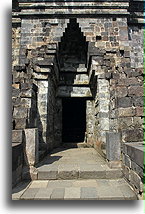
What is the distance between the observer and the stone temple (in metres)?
5.90

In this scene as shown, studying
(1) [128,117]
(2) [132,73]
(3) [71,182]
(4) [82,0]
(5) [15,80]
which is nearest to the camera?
(3) [71,182]

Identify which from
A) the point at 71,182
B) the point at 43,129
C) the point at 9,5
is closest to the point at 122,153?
the point at 71,182

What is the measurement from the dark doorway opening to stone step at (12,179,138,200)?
618cm

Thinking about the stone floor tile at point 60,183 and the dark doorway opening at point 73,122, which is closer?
the stone floor tile at point 60,183

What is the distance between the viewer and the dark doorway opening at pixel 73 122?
9.92 metres

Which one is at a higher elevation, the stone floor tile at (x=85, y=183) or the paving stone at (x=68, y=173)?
the paving stone at (x=68, y=173)

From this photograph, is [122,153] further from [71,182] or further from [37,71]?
[37,71]

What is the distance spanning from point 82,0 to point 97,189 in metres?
7.63

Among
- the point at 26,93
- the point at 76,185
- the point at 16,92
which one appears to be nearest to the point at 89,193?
the point at 76,185

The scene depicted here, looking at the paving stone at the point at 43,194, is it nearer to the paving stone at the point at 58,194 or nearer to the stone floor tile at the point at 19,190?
the paving stone at the point at 58,194

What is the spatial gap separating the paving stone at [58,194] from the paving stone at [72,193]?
0.22 feet

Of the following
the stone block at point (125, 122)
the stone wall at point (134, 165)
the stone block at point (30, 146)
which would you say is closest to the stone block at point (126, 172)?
the stone wall at point (134, 165)

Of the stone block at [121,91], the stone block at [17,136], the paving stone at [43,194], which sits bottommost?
the paving stone at [43,194]

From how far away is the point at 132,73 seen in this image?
4871 mm
